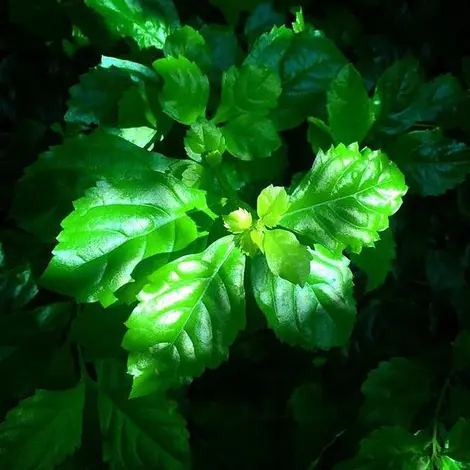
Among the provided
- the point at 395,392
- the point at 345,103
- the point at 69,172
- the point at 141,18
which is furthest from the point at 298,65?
the point at 395,392

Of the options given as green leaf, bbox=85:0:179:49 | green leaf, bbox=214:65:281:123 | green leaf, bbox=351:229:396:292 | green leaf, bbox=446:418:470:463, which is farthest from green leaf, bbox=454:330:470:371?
green leaf, bbox=85:0:179:49

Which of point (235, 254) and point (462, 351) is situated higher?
point (235, 254)

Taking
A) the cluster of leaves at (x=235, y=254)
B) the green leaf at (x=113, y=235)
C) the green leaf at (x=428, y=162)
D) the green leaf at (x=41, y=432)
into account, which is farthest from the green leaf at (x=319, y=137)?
the green leaf at (x=41, y=432)

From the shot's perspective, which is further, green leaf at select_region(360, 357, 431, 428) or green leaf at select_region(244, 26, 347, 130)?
green leaf at select_region(360, 357, 431, 428)

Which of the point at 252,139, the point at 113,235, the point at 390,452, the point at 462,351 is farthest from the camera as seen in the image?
the point at 462,351

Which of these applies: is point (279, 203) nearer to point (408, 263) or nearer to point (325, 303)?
point (325, 303)

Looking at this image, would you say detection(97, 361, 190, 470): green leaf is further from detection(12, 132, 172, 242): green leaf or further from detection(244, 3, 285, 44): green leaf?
detection(244, 3, 285, 44): green leaf

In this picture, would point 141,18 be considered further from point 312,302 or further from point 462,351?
point 462,351

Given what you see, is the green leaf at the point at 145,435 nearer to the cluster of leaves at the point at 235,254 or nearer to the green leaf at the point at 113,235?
the cluster of leaves at the point at 235,254
